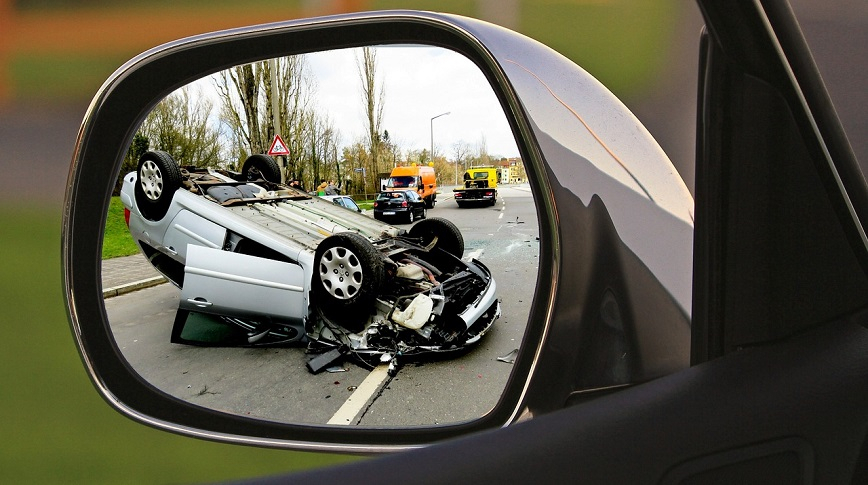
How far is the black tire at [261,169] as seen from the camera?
272 centimetres

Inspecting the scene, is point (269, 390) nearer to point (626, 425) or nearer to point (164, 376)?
point (164, 376)

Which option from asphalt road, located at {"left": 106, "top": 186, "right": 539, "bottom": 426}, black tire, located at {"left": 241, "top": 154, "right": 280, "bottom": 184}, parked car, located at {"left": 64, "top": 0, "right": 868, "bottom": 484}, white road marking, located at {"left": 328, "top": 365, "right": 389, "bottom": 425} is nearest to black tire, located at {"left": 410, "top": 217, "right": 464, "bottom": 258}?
black tire, located at {"left": 241, "top": 154, "right": 280, "bottom": 184}

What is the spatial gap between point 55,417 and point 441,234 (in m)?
4.36

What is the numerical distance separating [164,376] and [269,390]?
311 mm

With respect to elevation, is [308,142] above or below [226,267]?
above

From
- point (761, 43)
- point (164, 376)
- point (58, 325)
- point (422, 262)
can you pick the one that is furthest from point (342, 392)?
point (422, 262)

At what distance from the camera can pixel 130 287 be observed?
151 cm

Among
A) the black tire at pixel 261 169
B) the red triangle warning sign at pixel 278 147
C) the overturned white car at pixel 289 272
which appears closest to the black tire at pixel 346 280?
the overturned white car at pixel 289 272

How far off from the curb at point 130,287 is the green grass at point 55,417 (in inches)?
3.6

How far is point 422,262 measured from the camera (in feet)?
15.8

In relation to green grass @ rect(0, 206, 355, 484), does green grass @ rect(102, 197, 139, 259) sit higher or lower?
higher

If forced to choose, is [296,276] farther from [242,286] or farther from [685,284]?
[685,284]

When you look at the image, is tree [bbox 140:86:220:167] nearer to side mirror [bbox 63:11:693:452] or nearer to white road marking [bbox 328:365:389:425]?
side mirror [bbox 63:11:693:452]

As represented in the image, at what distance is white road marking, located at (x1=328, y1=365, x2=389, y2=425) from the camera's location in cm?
124
